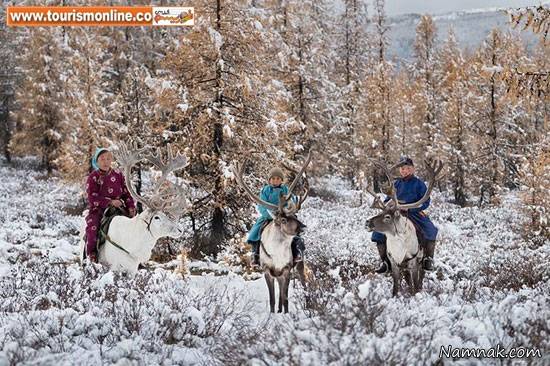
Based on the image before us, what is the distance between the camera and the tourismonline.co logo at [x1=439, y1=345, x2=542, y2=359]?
3945 millimetres

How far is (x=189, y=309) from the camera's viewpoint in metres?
5.57

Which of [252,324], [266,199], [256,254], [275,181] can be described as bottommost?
[252,324]

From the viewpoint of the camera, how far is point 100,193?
8805 mm

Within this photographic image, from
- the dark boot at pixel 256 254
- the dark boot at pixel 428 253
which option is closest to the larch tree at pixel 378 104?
the dark boot at pixel 428 253

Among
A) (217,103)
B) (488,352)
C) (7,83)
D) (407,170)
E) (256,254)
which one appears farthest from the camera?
(7,83)

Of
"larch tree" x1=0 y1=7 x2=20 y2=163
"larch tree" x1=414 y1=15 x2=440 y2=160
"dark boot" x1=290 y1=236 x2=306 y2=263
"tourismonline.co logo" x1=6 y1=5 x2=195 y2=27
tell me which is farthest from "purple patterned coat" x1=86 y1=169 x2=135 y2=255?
"larch tree" x1=0 y1=7 x2=20 y2=163

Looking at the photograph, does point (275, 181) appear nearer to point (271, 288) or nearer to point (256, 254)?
point (256, 254)

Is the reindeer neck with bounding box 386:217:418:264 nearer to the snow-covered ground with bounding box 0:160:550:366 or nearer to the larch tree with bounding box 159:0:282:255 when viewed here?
the snow-covered ground with bounding box 0:160:550:366

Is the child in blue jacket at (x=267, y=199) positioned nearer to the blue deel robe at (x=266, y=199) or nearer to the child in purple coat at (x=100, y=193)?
the blue deel robe at (x=266, y=199)

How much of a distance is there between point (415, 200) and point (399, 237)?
978 millimetres

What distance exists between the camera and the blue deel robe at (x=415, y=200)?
25.9 ft

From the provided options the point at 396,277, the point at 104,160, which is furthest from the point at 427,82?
the point at 104,160

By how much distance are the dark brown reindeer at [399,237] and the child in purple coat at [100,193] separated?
14.5 feet

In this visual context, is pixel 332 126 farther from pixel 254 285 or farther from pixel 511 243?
pixel 254 285
